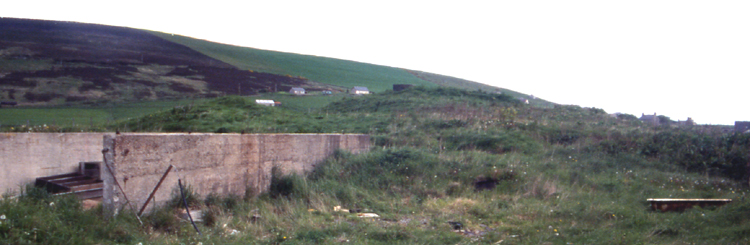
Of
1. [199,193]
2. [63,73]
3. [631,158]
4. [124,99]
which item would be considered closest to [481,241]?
[199,193]

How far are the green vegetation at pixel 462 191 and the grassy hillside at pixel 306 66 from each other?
3772 cm

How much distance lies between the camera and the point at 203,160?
7.95m

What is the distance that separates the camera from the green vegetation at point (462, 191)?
20.2 ft

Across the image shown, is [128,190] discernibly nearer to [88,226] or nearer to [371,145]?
[88,226]

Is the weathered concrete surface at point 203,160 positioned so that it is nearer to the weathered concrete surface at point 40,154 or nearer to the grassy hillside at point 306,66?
the weathered concrete surface at point 40,154

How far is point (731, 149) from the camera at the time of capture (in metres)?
13.0

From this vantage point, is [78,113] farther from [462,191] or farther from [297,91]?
[462,191]

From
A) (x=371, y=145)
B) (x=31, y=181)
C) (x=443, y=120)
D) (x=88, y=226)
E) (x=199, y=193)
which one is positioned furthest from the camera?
(x=443, y=120)

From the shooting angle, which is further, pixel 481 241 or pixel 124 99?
pixel 124 99

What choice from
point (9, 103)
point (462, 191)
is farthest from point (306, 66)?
point (462, 191)

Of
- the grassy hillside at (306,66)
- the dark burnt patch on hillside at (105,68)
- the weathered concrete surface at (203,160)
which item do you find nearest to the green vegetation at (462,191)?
the weathered concrete surface at (203,160)

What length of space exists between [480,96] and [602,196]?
20449mm

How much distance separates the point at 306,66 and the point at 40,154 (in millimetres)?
54333

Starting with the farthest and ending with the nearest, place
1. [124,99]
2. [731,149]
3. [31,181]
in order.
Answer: [124,99] → [731,149] → [31,181]
